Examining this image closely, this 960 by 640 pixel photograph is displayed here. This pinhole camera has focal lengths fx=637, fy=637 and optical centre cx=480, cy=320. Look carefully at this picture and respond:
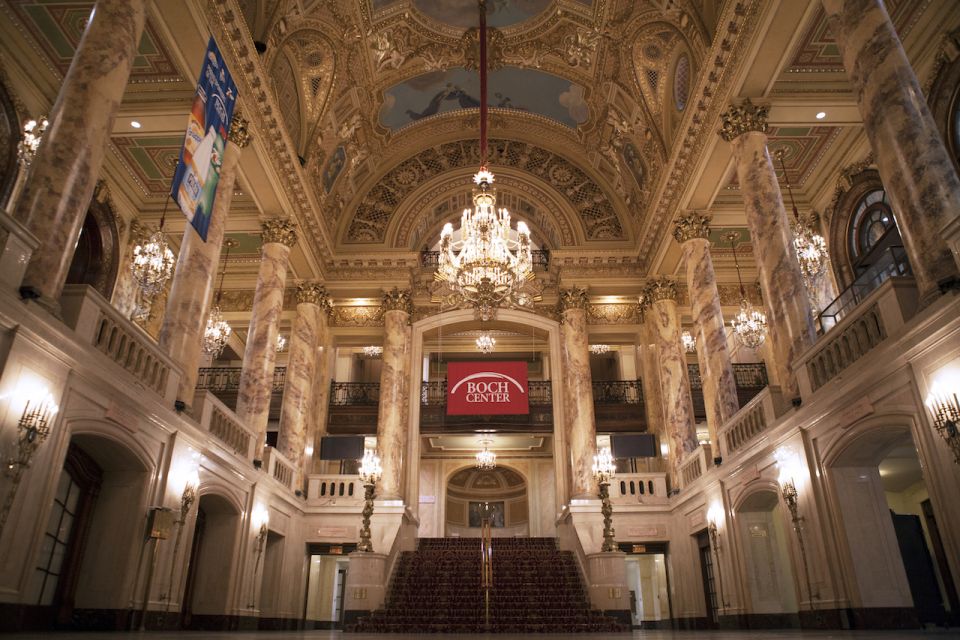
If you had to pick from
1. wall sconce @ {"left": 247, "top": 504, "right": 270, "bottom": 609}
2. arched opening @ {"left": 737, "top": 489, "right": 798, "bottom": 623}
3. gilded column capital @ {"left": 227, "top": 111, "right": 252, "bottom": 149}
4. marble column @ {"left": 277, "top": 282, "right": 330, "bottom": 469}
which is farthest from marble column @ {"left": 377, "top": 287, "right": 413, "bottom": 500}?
arched opening @ {"left": 737, "top": 489, "right": 798, "bottom": 623}

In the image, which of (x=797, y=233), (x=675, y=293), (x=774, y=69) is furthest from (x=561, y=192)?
(x=774, y=69)

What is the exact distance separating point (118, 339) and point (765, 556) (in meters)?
9.42

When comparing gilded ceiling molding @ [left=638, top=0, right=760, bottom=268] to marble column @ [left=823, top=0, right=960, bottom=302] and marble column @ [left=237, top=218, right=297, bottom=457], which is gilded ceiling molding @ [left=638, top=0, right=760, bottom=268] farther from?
marble column @ [left=237, top=218, right=297, bottom=457]

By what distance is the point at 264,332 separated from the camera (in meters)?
12.0

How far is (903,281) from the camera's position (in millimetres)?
5926

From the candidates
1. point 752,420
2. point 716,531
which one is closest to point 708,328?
point 752,420

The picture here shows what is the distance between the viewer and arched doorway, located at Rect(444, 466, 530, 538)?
67.8ft

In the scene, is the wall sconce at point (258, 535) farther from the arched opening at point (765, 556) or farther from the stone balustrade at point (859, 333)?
the stone balustrade at point (859, 333)

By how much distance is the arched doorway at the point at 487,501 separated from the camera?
20656 millimetres

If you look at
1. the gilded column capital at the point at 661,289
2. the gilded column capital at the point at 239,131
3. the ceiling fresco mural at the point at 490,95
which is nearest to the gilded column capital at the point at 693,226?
the gilded column capital at the point at 661,289

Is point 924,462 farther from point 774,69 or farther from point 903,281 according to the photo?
point 774,69

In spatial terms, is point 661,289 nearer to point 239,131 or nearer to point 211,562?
point 239,131

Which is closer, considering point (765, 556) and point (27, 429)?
point (27, 429)

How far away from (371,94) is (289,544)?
10.0 metres
